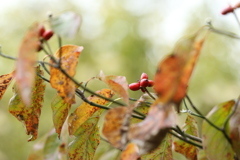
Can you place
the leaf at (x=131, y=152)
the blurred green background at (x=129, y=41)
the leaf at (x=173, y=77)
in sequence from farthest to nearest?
the blurred green background at (x=129, y=41) < the leaf at (x=131, y=152) < the leaf at (x=173, y=77)

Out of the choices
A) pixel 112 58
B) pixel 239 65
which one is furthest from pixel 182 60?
pixel 112 58

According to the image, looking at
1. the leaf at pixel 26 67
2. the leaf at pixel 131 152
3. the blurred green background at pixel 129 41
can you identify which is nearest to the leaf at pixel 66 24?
the leaf at pixel 26 67

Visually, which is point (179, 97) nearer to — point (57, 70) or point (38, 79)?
point (57, 70)

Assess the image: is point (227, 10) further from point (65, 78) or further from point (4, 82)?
point (4, 82)

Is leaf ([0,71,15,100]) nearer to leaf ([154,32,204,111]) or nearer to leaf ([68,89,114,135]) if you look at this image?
leaf ([68,89,114,135])

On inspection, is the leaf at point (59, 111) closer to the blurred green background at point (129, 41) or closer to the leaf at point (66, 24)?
the leaf at point (66, 24)

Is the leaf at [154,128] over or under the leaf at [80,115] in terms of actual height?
over
